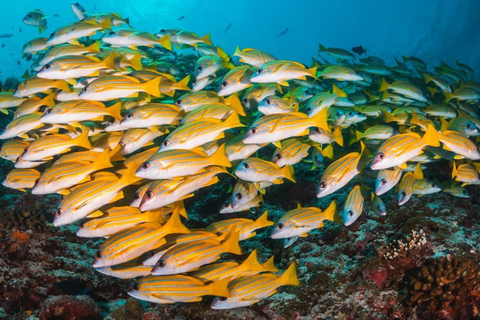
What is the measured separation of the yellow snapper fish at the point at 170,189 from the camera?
3527 mm

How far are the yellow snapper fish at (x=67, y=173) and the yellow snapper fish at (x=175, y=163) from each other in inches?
21.6

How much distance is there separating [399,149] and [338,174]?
811 mm

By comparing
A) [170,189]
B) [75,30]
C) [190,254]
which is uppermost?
[75,30]

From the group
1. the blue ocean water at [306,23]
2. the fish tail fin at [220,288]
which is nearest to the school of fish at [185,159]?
the fish tail fin at [220,288]

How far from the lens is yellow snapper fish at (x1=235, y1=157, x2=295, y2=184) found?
443cm

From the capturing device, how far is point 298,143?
16.9 feet

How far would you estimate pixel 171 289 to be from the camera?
11.3 feet

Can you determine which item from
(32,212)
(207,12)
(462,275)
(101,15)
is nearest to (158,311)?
(32,212)

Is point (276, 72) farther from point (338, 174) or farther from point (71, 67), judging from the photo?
point (71, 67)

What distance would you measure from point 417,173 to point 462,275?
1.55m

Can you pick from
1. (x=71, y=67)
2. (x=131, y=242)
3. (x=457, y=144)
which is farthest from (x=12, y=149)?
(x=457, y=144)

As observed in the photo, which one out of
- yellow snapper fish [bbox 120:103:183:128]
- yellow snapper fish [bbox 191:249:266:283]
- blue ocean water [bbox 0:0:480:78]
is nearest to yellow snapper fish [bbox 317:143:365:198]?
yellow snapper fish [bbox 191:249:266:283]

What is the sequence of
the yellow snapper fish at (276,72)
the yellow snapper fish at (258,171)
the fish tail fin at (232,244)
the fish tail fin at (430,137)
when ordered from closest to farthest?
the fish tail fin at (232,244) → the fish tail fin at (430,137) → the yellow snapper fish at (258,171) → the yellow snapper fish at (276,72)

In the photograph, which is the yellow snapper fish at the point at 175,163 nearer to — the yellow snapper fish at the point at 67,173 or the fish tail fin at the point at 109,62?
the yellow snapper fish at the point at 67,173
